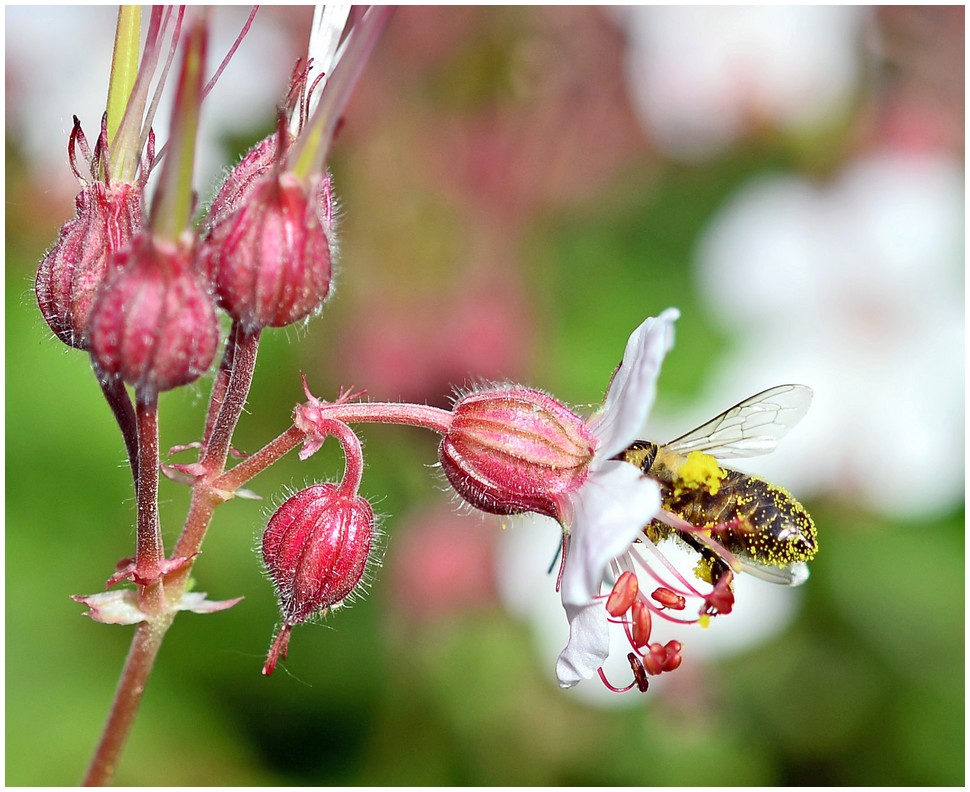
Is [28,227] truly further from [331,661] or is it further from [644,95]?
[644,95]

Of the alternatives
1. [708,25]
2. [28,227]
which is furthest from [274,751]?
[708,25]

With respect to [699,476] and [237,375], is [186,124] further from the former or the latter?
[699,476]

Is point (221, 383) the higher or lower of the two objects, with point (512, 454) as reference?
higher

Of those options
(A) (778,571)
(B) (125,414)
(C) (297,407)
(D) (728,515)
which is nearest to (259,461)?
(C) (297,407)

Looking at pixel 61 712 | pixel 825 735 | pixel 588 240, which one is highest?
pixel 588 240

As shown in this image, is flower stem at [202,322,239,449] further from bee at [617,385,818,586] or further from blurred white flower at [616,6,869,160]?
blurred white flower at [616,6,869,160]

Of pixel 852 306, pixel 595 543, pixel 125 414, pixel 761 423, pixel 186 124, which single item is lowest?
pixel 852 306

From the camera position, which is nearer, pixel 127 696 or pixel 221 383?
pixel 221 383

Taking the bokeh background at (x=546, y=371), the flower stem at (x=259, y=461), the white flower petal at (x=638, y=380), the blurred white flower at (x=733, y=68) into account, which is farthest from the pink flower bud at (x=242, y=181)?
the blurred white flower at (x=733, y=68)
